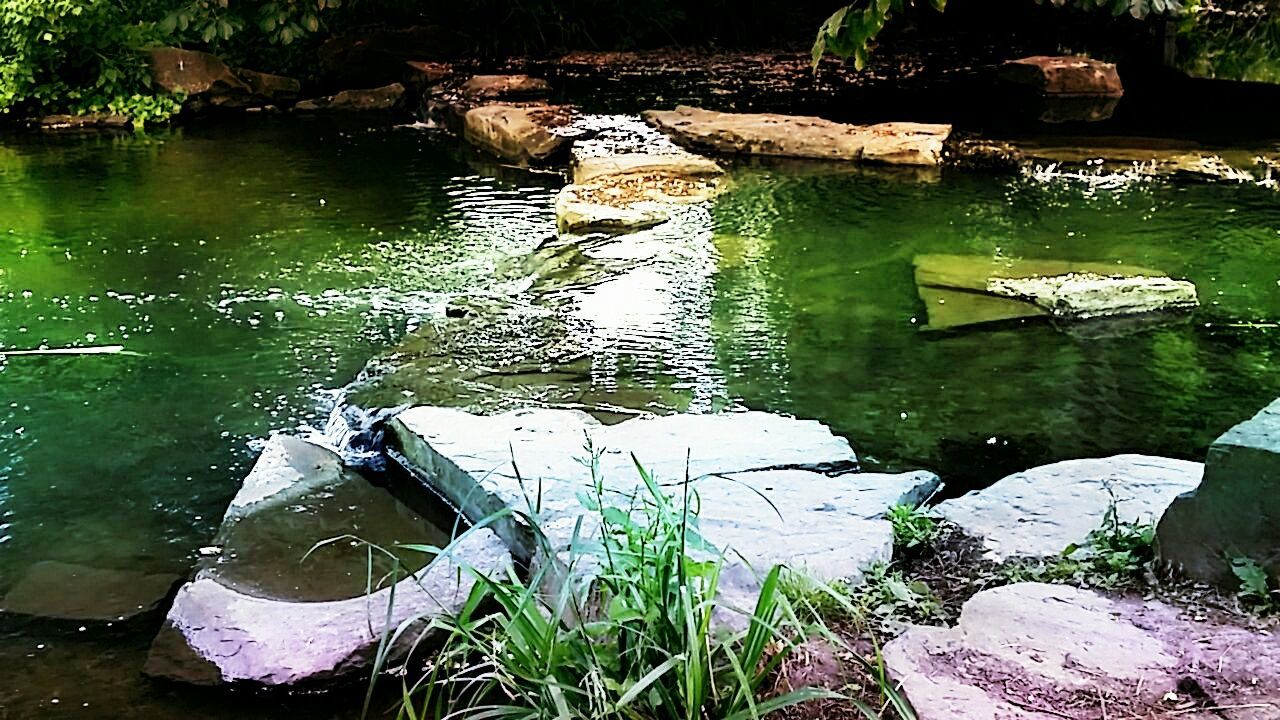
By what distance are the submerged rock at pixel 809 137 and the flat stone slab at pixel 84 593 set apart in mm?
5666

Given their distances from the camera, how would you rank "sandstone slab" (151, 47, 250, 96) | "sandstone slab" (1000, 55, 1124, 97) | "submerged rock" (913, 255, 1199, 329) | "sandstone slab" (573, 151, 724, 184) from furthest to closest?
"sandstone slab" (1000, 55, 1124, 97)
"sandstone slab" (151, 47, 250, 96)
"sandstone slab" (573, 151, 724, 184)
"submerged rock" (913, 255, 1199, 329)

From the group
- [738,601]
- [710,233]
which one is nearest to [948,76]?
[710,233]

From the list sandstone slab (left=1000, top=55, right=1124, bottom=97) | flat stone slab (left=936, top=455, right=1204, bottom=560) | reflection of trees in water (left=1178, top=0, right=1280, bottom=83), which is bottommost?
flat stone slab (left=936, top=455, right=1204, bottom=560)

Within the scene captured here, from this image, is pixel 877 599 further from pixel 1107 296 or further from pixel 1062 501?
pixel 1107 296

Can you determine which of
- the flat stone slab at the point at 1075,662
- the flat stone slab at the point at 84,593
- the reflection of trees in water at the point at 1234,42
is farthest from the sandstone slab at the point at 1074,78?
the flat stone slab at the point at 84,593

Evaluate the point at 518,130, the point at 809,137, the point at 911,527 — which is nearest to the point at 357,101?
the point at 518,130

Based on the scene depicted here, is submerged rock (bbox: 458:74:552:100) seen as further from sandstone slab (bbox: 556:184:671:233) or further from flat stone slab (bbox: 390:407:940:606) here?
flat stone slab (bbox: 390:407:940:606)

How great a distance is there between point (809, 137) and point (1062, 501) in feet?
17.6

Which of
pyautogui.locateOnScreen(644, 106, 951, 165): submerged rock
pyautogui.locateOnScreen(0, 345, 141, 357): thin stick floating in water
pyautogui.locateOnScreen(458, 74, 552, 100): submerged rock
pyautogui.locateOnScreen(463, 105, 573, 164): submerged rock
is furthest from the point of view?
pyautogui.locateOnScreen(458, 74, 552, 100): submerged rock

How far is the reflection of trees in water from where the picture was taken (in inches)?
426

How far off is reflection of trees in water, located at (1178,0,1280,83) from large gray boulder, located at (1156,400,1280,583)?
31.9ft

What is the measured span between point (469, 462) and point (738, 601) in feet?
3.67

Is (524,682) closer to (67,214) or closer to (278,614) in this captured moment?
(278,614)

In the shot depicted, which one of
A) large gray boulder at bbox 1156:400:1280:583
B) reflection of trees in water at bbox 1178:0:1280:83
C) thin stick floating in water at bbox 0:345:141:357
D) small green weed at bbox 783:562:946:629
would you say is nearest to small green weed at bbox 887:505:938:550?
small green weed at bbox 783:562:946:629
